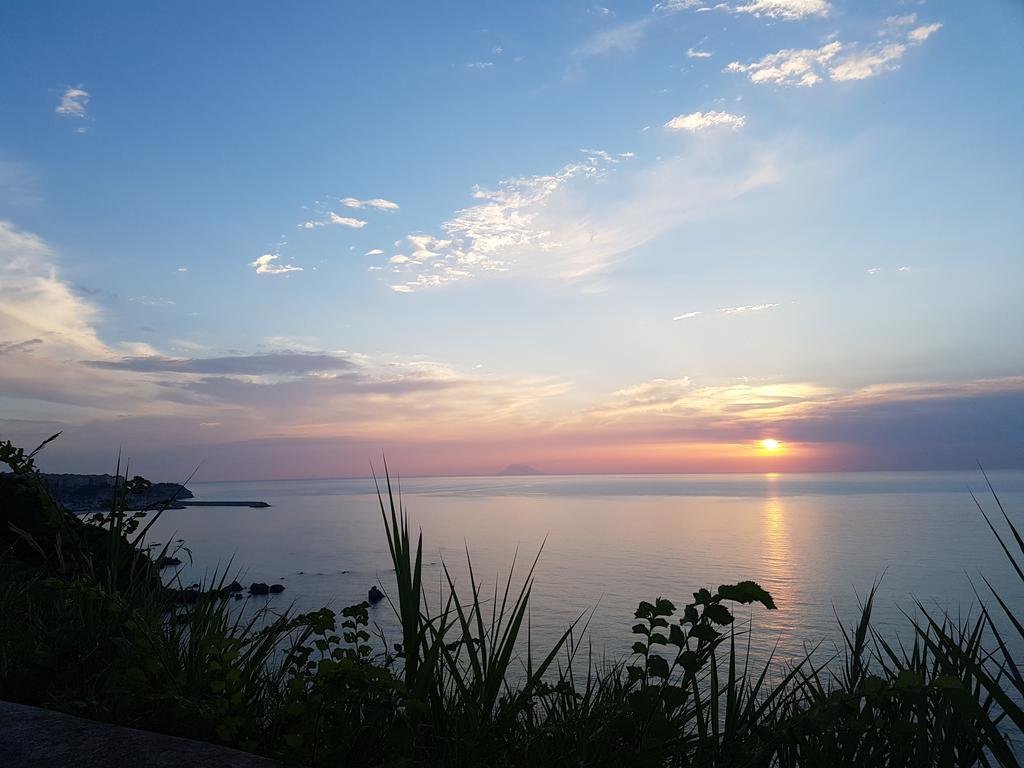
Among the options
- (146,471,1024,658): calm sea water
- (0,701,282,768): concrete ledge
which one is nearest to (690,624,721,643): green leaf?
(0,701,282,768): concrete ledge

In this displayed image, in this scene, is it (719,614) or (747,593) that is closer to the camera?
(747,593)

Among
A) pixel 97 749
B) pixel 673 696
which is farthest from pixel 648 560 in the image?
pixel 97 749

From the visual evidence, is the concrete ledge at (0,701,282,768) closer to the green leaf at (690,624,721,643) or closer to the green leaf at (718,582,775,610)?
the green leaf at (690,624,721,643)

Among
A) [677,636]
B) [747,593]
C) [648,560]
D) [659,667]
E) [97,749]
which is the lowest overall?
[648,560]

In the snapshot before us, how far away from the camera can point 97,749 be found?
2611 millimetres

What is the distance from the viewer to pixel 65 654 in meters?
4.03

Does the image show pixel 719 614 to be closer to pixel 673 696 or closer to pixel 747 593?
pixel 747 593

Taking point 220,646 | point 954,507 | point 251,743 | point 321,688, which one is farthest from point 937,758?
point 954,507

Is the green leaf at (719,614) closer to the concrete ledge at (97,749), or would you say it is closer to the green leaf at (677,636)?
the green leaf at (677,636)

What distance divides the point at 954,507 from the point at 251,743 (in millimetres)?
101094

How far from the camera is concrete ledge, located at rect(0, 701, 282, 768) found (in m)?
2.51

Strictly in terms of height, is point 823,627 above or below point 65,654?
below

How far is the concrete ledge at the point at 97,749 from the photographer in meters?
→ 2.51

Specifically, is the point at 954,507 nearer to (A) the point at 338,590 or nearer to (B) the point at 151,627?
(A) the point at 338,590
